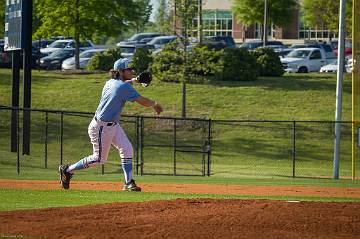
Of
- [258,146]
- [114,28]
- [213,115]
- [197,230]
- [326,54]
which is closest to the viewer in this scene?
[197,230]

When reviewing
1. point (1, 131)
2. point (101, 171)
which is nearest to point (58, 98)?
point (1, 131)

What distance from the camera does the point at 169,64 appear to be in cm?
3900

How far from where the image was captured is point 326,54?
54.3 m

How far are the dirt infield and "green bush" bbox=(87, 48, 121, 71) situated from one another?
32018 millimetres

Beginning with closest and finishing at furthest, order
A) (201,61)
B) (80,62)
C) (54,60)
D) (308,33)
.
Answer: (201,61) → (80,62) → (54,60) → (308,33)

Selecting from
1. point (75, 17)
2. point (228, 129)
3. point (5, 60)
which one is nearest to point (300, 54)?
point (75, 17)

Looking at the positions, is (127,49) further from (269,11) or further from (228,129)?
(228,129)

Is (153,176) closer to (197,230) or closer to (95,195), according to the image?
(95,195)

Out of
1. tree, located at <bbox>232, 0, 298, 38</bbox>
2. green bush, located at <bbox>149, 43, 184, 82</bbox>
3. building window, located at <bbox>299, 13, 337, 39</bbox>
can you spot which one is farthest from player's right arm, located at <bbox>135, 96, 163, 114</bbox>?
building window, located at <bbox>299, 13, 337, 39</bbox>

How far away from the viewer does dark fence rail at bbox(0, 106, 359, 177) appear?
1110 inches

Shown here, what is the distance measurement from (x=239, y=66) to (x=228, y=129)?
7.03m

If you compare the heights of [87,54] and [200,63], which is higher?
[87,54]

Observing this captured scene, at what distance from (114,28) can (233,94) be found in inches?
349

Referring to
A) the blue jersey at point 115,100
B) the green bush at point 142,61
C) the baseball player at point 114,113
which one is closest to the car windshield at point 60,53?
the green bush at point 142,61
